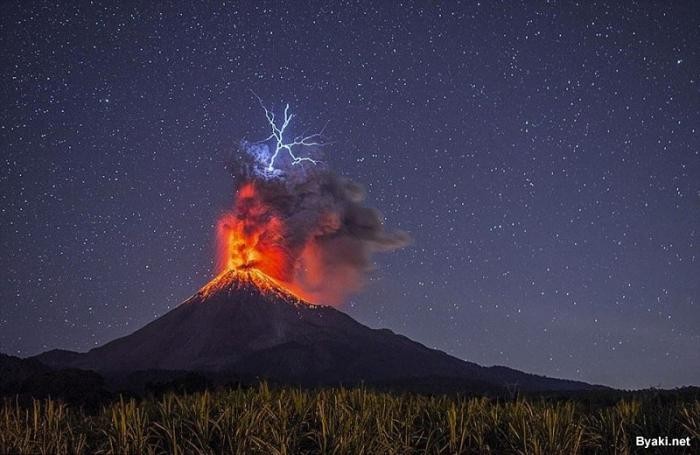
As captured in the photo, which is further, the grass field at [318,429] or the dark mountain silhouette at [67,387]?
the dark mountain silhouette at [67,387]

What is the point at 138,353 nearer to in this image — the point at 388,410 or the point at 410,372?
the point at 410,372

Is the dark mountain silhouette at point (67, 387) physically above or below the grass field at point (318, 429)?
above

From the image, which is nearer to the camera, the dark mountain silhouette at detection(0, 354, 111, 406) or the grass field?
the grass field

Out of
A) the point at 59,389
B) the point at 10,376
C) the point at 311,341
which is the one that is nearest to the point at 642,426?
the point at 59,389

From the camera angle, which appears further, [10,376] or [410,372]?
[410,372]

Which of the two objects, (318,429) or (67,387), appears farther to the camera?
(67,387)

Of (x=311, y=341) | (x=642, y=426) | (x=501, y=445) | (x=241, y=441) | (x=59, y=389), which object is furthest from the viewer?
(x=311, y=341)

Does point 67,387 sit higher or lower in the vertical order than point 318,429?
higher

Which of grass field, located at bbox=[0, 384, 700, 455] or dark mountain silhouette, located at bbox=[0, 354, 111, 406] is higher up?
dark mountain silhouette, located at bbox=[0, 354, 111, 406]
